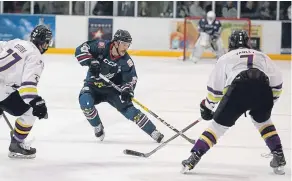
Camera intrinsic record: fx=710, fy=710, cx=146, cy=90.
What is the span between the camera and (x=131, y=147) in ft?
16.0

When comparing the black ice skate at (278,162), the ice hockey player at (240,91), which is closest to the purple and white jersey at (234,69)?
the ice hockey player at (240,91)

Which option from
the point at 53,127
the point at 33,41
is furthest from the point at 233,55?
the point at 53,127

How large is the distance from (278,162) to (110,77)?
1.53 metres

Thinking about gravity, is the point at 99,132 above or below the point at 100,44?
below

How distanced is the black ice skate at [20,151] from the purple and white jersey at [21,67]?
0.43m

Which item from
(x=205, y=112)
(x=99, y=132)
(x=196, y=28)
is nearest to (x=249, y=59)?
(x=205, y=112)

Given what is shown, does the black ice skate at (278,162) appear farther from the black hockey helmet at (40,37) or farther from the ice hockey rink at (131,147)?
the black hockey helmet at (40,37)

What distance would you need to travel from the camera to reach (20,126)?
4.30m

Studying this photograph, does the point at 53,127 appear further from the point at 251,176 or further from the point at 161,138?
the point at 251,176

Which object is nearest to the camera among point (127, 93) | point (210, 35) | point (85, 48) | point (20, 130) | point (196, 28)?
point (20, 130)

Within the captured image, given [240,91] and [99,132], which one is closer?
[240,91]

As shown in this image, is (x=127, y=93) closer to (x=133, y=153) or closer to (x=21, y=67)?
(x=133, y=153)

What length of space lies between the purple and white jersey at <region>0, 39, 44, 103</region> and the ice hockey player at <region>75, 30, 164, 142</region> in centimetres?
88

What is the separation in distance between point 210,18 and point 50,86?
4417mm
